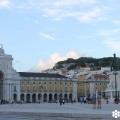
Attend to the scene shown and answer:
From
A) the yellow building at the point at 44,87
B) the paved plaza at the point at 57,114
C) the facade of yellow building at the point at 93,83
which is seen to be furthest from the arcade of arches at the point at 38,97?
the paved plaza at the point at 57,114

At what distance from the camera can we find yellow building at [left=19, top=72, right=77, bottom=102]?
428 feet

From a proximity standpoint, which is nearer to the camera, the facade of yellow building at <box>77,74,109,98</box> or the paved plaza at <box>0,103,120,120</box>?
the paved plaza at <box>0,103,120,120</box>

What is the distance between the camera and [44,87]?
442 feet


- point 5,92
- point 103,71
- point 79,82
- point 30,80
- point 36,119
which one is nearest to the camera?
point 36,119

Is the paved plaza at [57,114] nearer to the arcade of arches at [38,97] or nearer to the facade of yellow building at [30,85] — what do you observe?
the facade of yellow building at [30,85]

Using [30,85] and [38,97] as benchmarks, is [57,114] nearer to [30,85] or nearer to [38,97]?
[30,85]

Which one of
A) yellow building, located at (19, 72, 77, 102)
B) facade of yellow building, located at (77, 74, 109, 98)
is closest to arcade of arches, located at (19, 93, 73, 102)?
yellow building, located at (19, 72, 77, 102)

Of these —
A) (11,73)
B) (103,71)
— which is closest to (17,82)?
(11,73)

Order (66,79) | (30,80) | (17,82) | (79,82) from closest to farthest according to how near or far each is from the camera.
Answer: (17,82), (30,80), (66,79), (79,82)

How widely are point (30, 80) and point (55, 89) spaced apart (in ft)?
33.6

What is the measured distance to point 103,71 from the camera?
168 m

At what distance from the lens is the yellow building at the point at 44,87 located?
428 feet

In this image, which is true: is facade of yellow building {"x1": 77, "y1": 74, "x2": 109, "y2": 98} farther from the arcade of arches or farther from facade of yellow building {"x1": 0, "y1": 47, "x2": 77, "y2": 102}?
the arcade of arches

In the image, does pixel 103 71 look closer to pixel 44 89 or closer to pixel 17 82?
pixel 44 89
